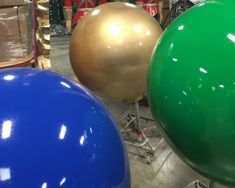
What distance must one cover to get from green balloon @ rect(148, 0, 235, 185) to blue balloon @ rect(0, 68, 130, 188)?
221 mm

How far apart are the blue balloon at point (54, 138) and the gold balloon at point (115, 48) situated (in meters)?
0.68

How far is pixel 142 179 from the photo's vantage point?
1.93 meters

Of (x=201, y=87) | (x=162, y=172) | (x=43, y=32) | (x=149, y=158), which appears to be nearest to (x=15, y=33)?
(x=43, y=32)

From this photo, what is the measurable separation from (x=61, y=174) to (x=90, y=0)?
7.92 ft

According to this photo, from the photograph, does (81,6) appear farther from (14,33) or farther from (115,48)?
(115,48)

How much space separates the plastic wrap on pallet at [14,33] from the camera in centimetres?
213

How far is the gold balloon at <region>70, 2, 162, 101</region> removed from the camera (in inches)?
61.4

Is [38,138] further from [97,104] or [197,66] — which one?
[197,66]

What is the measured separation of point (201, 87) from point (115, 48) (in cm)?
70

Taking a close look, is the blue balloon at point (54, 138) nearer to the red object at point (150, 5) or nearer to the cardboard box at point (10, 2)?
the cardboard box at point (10, 2)

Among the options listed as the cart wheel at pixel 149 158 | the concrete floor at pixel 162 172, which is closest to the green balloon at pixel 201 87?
the concrete floor at pixel 162 172

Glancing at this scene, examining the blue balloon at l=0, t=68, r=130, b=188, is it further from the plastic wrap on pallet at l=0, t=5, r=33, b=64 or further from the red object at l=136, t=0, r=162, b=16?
the red object at l=136, t=0, r=162, b=16

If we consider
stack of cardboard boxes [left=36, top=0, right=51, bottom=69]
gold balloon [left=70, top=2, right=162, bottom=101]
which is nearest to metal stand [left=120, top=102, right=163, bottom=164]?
gold balloon [left=70, top=2, right=162, bottom=101]

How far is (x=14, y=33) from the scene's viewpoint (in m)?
2.17
